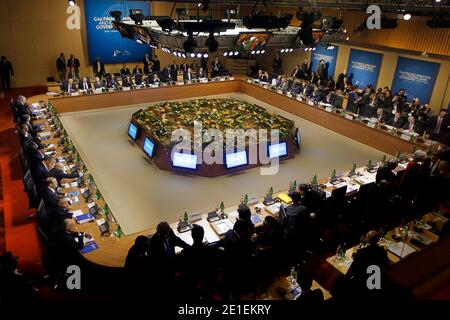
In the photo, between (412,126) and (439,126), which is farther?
(412,126)

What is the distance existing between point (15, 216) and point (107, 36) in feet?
38.9

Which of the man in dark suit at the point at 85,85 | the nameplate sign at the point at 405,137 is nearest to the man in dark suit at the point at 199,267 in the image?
the nameplate sign at the point at 405,137

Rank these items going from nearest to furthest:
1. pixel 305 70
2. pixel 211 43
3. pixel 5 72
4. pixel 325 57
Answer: pixel 211 43
pixel 5 72
pixel 305 70
pixel 325 57

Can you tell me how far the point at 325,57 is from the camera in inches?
633

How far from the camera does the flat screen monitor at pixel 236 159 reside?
7.97 meters

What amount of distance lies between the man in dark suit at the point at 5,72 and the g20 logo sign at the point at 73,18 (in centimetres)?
301

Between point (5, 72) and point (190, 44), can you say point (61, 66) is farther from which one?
point (190, 44)

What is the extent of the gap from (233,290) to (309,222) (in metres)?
1.53

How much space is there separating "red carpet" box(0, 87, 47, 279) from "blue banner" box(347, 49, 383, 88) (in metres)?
13.1

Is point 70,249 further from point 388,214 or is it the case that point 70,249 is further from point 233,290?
point 388,214

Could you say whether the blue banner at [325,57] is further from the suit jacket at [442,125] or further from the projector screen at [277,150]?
the projector screen at [277,150]

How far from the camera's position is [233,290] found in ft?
13.6

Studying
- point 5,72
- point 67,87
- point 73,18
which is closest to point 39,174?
point 67,87

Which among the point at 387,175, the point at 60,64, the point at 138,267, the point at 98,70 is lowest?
the point at 138,267
